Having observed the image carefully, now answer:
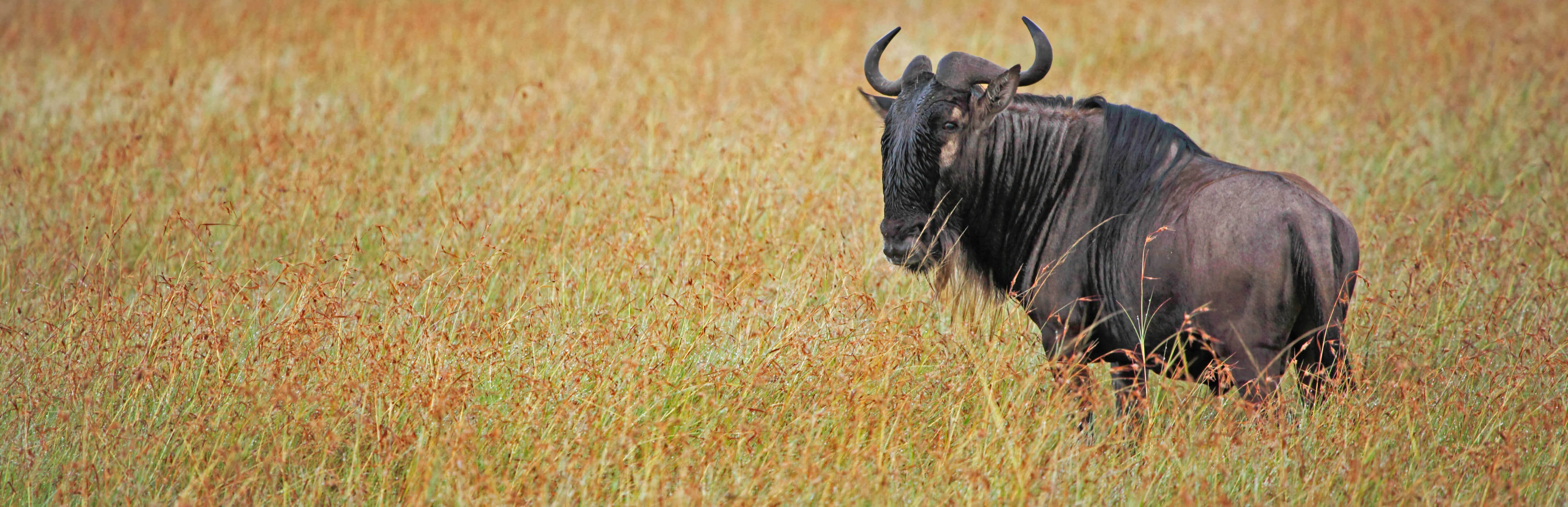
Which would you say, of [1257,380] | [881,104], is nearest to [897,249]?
[881,104]

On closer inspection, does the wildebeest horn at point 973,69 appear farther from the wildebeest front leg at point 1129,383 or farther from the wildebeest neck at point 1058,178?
the wildebeest front leg at point 1129,383

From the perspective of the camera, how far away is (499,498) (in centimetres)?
261

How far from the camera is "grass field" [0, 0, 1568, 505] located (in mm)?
2789

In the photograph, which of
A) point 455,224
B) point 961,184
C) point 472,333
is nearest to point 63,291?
point 455,224

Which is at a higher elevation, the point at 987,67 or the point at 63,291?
the point at 987,67

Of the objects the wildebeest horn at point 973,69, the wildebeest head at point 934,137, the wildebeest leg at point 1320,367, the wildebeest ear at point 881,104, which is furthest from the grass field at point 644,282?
the wildebeest horn at point 973,69

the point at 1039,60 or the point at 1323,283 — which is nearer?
the point at 1323,283

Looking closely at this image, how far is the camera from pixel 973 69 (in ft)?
11.1

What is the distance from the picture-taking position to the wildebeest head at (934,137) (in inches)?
132

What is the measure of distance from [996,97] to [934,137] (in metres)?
0.24

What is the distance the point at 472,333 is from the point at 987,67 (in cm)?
190

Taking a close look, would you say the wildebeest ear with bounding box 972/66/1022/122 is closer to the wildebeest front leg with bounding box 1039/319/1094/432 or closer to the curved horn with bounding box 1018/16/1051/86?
the curved horn with bounding box 1018/16/1051/86

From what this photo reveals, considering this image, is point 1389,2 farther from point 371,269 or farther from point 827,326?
point 371,269

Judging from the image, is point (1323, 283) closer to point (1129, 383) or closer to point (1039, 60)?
point (1129, 383)
